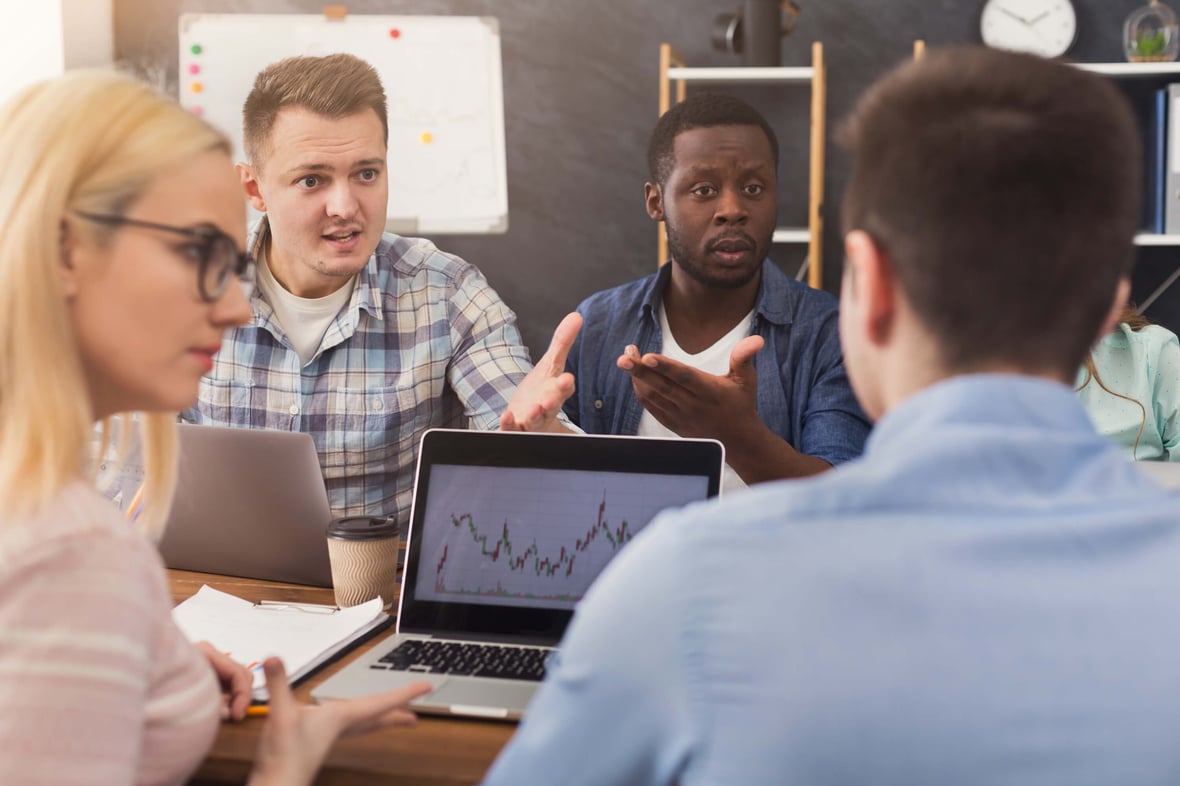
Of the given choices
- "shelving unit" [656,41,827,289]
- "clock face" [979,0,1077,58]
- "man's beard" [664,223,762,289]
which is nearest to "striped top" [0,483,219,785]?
"man's beard" [664,223,762,289]

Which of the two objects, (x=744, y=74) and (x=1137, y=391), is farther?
(x=744, y=74)

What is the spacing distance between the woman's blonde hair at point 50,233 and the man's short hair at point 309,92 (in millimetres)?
1120

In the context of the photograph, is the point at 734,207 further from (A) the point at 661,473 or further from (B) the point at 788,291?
(A) the point at 661,473

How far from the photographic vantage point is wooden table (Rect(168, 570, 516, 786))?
87 cm

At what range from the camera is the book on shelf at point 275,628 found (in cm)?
110

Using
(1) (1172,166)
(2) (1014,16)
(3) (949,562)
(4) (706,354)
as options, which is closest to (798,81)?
(2) (1014,16)

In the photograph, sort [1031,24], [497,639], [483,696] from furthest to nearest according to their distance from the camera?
[1031,24]
[497,639]
[483,696]

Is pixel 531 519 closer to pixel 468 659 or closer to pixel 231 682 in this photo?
pixel 468 659

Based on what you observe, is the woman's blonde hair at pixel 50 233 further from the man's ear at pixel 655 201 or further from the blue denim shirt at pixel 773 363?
the man's ear at pixel 655 201

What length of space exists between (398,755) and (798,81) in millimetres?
2629

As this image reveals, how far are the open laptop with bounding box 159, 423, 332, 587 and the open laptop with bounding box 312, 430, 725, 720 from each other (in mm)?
219

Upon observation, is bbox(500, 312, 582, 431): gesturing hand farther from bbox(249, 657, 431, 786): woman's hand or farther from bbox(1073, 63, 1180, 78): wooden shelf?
bbox(1073, 63, 1180, 78): wooden shelf

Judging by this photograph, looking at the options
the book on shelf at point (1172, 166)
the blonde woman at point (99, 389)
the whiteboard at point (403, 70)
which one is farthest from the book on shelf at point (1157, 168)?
the blonde woman at point (99, 389)

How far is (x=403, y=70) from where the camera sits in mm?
3322
